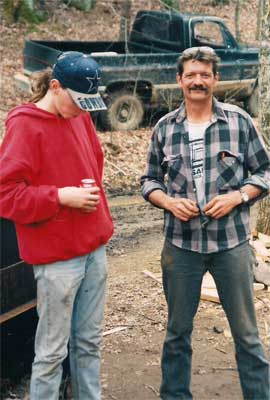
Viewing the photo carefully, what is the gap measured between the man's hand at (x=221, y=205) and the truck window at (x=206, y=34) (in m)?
10.3

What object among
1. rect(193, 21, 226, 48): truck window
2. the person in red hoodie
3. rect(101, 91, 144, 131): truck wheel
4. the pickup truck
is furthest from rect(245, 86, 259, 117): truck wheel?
the person in red hoodie

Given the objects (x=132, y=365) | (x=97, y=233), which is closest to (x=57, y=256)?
(x=97, y=233)

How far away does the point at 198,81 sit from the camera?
139 inches

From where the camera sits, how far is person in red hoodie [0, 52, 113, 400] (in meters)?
3.16

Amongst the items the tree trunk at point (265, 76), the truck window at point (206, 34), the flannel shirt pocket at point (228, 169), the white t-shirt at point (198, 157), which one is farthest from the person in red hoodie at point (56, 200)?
the truck window at point (206, 34)

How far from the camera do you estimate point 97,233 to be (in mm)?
3412

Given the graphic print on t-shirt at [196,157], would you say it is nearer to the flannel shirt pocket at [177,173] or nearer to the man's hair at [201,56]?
the flannel shirt pocket at [177,173]

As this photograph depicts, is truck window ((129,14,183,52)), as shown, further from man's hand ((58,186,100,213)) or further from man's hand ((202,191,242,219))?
man's hand ((58,186,100,213))

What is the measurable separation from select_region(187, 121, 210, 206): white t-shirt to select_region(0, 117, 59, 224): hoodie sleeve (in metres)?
0.79

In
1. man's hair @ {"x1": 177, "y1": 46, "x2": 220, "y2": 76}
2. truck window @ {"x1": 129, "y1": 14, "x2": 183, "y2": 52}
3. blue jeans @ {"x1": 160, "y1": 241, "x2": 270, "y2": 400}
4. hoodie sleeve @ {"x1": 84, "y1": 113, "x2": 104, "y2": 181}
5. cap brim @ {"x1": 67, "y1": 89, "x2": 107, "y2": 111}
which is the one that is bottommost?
blue jeans @ {"x1": 160, "y1": 241, "x2": 270, "y2": 400}

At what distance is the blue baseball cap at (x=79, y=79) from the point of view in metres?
3.25

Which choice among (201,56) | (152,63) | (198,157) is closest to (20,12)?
(152,63)

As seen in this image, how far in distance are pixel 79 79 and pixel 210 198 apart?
2.98 ft

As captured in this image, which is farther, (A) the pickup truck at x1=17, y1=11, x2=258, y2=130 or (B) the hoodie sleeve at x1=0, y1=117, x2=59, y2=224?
(A) the pickup truck at x1=17, y1=11, x2=258, y2=130
